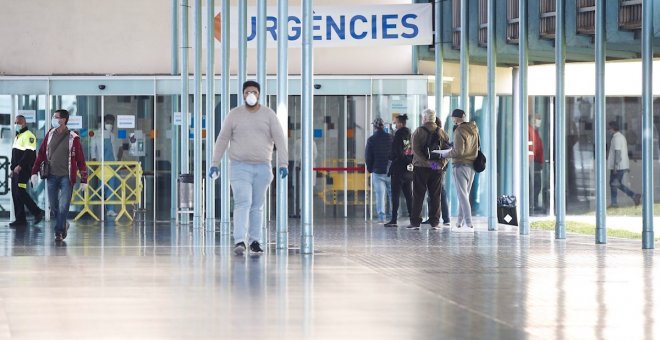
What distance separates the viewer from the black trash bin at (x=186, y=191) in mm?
26688

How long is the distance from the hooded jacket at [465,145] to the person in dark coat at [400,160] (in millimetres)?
1506

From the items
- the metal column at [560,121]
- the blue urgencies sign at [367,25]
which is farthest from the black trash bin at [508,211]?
the blue urgencies sign at [367,25]

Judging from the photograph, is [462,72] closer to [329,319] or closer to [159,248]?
[159,248]

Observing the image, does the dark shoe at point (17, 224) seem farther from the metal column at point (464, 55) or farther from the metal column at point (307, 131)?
the metal column at point (307, 131)

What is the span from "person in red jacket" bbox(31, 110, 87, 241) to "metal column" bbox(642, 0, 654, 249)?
7705mm

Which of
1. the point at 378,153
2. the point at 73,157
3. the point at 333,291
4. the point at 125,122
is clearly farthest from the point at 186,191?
the point at 333,291

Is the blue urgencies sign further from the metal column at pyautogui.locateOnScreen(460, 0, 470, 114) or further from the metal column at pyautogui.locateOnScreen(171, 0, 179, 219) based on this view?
the metal column at pyautogui.locateOnScreen(460, 0, 470, 114)

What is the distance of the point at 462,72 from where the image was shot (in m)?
27.0

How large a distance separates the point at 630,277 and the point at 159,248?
23.0 feet

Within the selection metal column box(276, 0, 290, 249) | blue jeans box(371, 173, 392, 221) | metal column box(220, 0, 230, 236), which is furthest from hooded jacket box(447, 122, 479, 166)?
metal column box(276, 0, 290, 249)

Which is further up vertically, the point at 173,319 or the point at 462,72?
the point at 462,72

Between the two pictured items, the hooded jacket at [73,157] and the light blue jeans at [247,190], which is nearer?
the light blue jeans at [247,190]

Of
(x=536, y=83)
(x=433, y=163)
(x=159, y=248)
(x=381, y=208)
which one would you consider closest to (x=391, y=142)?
(x=381, y=208)

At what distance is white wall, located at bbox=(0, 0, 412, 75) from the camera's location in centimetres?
3130
